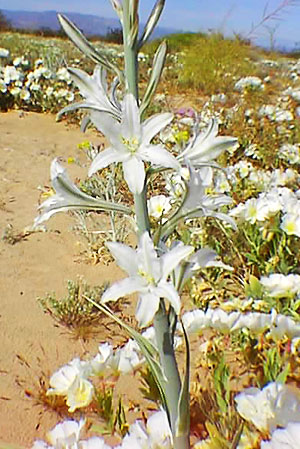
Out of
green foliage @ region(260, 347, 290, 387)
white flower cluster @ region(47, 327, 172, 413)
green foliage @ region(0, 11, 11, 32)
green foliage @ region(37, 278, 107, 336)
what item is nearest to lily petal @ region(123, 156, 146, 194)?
white flower cluster @ region(47, 327, 172, 413)

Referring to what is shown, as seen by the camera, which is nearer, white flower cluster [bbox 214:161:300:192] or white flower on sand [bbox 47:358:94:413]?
white flower on sand [bbox 47:358:94:413]

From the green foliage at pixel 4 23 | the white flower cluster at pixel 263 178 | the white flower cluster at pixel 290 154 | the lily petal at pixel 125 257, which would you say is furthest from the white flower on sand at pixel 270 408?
the green foliage at pixel 4 23

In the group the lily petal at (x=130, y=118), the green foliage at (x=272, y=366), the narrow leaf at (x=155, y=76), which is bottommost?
the green foliage at (x=272, y=366)

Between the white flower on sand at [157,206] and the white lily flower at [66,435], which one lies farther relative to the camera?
the white flower on sand at [157,206]

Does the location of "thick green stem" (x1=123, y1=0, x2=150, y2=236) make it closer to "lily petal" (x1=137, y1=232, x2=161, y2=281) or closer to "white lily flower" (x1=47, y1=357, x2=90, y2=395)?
"lily petal" (x1=137, y1=232, x2=161, y2=281)

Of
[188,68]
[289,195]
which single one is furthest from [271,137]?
[188,68]

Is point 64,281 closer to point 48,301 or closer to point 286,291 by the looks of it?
point 48,301

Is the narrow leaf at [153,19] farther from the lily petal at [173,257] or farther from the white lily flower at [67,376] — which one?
the white lily flower at [67,376]
